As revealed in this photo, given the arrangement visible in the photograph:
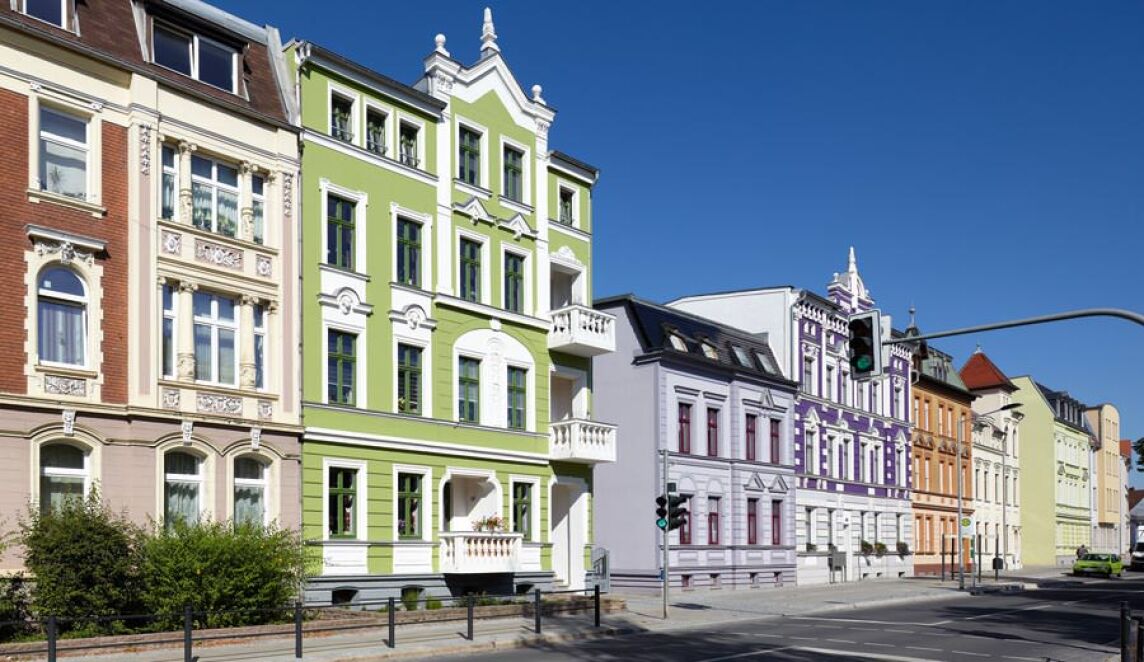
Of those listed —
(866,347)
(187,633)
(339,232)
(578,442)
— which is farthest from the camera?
(578,442)

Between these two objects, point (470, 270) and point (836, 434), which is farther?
point (836, 434)

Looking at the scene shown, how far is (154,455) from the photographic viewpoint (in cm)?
2348

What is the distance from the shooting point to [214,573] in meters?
22.1

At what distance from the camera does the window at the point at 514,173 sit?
33.8m

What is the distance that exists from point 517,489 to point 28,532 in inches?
586

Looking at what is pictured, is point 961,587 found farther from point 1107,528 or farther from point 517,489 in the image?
point 1107,528

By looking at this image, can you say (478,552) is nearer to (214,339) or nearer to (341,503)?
(341,503)

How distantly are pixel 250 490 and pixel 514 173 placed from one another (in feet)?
41.6

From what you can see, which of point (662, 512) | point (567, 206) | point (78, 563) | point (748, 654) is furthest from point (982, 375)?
point (78, 563)

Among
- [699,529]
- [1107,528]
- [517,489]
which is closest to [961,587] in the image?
[699,529]

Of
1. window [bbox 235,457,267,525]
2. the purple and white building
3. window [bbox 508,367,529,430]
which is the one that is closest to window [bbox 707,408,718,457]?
the purple and white building

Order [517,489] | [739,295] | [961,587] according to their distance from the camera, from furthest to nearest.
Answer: [739,295] < [961,587] < [517,489]

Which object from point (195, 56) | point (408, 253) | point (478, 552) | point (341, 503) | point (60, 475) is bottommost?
point (478, 552)

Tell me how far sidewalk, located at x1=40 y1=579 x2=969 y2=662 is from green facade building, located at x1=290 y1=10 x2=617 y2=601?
3645 millimetres
